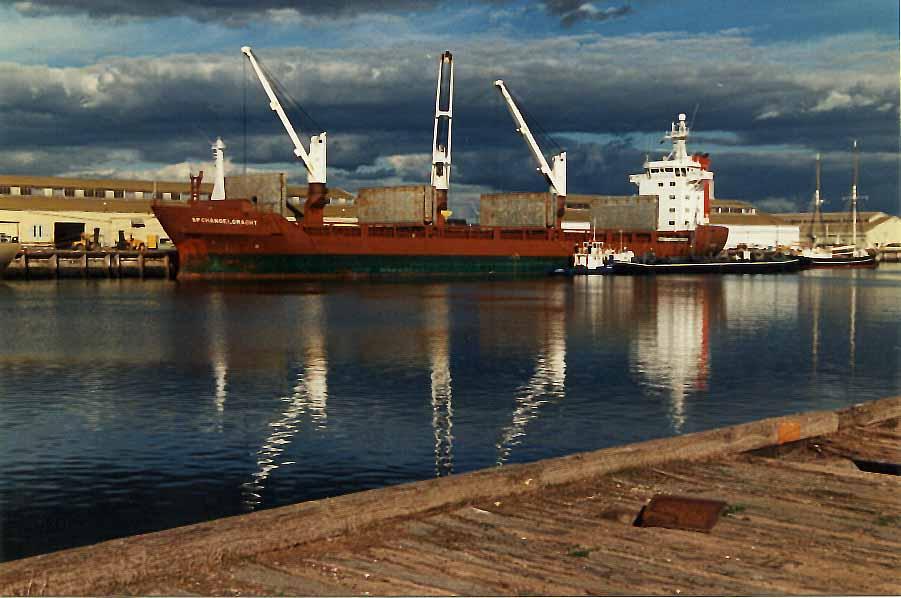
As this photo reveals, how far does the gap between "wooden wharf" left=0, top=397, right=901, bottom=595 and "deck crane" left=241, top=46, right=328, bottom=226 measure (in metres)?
72.0

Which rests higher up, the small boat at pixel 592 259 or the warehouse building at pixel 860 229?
the warehouse building at pixel 860 229

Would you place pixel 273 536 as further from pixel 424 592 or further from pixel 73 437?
pixel 73 437

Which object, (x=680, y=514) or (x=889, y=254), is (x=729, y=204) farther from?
(x=680, y=514)

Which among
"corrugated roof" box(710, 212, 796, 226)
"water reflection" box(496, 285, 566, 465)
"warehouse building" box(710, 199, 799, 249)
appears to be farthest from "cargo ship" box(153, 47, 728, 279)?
"corrugated roof" box(710, 212, 796, 226)

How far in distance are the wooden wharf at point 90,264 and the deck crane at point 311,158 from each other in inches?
537

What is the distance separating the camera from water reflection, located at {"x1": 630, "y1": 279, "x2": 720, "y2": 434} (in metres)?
21.7

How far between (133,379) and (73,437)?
710 centimetres

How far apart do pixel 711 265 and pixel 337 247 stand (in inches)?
1579

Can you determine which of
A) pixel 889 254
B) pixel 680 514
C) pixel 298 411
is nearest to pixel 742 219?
pixel 889 254

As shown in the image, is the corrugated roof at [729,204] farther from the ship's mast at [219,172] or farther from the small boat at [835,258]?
the ship's mast at [219,172]

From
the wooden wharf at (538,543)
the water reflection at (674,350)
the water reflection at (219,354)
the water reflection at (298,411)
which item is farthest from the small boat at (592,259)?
the wooden wharf at (538,543)

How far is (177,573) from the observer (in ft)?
20.4

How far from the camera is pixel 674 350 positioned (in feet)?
96.4

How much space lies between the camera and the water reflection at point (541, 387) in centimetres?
1599
